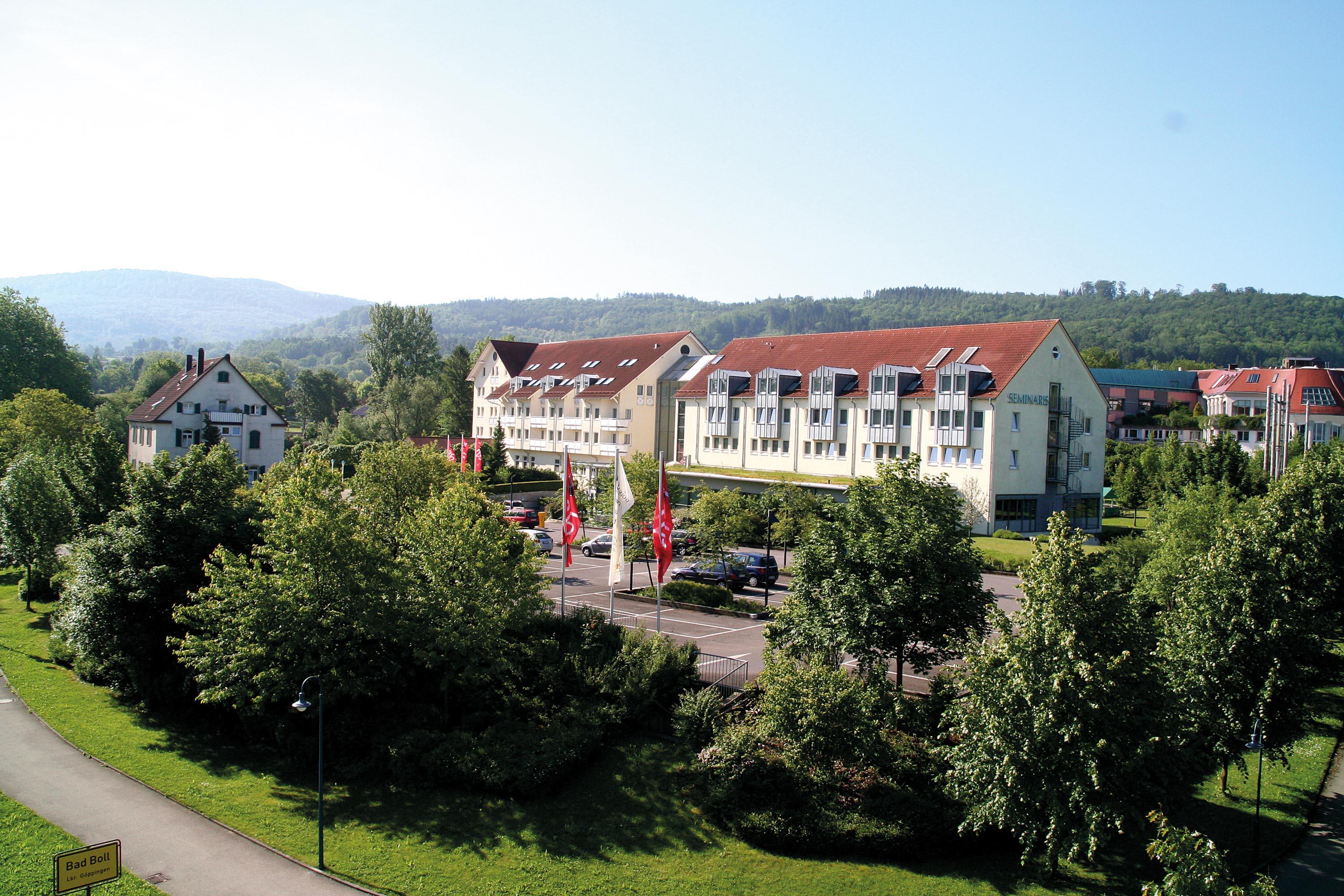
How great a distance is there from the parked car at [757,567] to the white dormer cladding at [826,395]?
1782 centimetres

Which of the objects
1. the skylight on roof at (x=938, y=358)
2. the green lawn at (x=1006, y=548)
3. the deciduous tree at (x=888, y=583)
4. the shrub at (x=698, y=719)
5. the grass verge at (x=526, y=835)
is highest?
the skylight on roof at (x=938, y=358)

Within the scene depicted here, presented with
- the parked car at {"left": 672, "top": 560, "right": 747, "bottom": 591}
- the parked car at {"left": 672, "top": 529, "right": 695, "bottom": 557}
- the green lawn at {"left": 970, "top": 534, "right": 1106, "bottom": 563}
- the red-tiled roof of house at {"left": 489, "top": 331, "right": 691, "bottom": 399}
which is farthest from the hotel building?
the parked car at {"left": 672, "top": 560, "right": 747, "bottom": 591}

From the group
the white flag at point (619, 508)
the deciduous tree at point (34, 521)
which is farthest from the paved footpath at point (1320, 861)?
the deciduous tree at point (34, 521)

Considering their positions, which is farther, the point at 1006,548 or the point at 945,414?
the point at 945,414

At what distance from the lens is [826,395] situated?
5728 cm

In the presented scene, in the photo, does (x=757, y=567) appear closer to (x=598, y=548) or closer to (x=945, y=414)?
(x=598, y=548)

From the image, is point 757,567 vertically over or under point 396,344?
under

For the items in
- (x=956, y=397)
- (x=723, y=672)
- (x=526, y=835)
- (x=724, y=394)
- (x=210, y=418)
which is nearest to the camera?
(x=526, y=835)

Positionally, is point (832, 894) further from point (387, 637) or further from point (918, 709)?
point (387, 637)

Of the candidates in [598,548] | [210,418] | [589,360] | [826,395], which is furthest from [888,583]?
[210,418]

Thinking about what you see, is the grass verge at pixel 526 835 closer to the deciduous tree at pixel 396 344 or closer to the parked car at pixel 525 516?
the parked car at pixel 525 516

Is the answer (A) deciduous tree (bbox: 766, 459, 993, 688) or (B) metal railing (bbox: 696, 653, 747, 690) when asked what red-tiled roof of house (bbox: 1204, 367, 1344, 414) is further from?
(B) metal railing (bbox: 696, 653, 747, 690)

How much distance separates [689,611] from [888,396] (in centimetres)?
2400

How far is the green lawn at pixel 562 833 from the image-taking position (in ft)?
62.6
